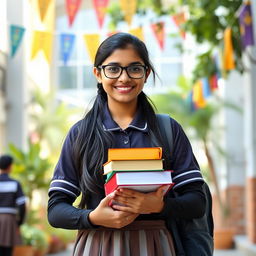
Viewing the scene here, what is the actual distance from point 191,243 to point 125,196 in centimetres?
53

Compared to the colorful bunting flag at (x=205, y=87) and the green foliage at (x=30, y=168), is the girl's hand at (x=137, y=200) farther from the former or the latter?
the colorful bunting flag at (x=205, y=87)

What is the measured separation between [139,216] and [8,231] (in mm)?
6828

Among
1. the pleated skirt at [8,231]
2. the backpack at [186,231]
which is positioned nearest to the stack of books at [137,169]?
the backpack at [186,231]

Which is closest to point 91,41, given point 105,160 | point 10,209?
point 10,209

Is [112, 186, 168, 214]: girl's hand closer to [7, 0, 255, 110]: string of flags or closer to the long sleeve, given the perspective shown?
the long sleeve

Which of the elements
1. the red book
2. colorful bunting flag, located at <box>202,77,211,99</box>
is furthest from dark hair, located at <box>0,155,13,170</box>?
colorful bunting flag, located at <box>202,77,211,99</box>

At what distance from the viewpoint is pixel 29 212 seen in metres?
14.9

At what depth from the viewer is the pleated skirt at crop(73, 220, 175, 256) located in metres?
3.06

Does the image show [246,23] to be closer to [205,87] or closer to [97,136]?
Result: [205,87]

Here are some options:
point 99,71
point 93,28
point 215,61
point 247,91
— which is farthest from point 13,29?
point 93,28

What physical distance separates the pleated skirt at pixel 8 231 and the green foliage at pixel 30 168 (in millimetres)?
4757

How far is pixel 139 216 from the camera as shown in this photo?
310 cm

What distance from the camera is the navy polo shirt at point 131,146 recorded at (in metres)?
3.18

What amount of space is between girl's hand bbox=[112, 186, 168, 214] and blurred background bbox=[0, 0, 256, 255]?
24.6 ft
